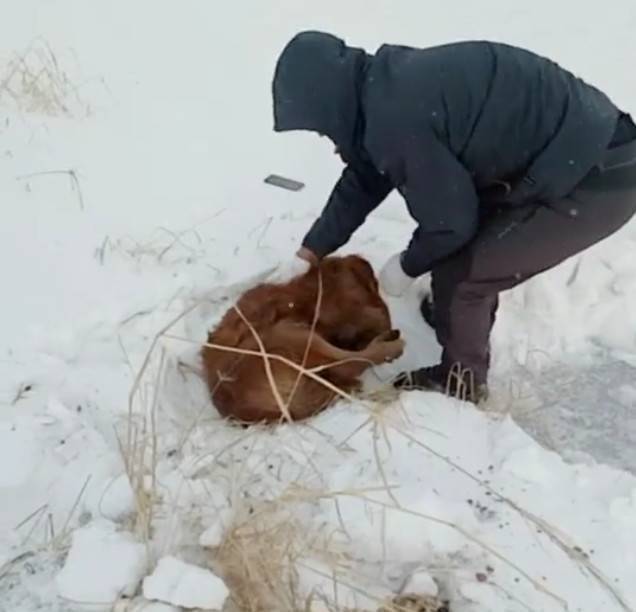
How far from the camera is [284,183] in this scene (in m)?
3.83

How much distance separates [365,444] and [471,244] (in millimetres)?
666

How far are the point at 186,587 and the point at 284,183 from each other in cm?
211

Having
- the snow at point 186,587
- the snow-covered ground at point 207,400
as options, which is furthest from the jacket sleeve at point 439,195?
the snow at point 186,587

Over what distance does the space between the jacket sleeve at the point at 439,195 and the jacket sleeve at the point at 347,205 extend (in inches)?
10.4

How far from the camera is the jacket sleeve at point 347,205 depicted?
293cm

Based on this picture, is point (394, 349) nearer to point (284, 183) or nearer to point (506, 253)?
point (506, 253)

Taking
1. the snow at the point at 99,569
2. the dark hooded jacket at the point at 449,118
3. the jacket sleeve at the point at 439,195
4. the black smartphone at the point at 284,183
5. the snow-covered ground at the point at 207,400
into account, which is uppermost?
the dark hooded jacket at the point at 449,118

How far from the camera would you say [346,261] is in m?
3.16

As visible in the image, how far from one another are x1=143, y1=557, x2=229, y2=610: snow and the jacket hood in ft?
3.84

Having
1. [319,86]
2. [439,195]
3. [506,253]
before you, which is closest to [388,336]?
[506,253]

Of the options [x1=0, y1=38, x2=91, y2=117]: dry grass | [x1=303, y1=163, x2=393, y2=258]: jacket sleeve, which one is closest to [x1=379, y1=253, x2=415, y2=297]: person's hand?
[x1=303, y1=163, x2=393, y2=258]: jacket sleeve

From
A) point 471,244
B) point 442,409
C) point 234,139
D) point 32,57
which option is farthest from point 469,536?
point 32,57

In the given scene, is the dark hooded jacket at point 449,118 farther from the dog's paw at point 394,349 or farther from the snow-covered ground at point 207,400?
the snow-covered ground at point 207,400

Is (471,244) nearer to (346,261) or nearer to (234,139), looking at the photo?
(346,261)
